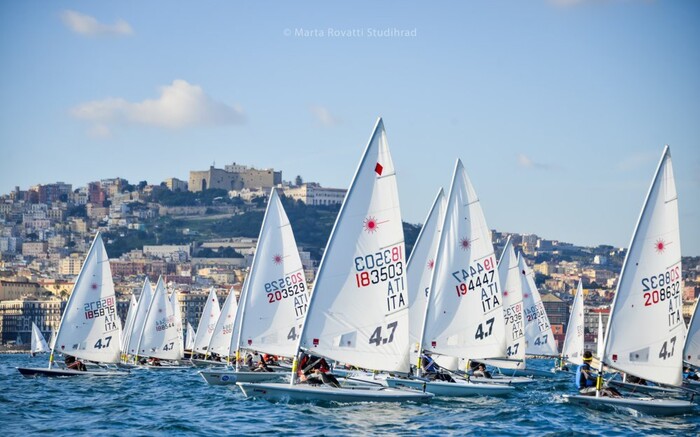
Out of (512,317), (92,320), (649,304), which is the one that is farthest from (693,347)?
(92,320)

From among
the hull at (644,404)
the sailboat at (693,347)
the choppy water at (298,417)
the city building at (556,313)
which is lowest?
the choppy water at (298,417)

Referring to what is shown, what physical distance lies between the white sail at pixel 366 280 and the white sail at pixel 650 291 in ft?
A: 14.4

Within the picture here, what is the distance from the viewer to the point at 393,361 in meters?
28.0

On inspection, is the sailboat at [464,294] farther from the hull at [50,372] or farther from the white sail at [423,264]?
the hull at [50,372]

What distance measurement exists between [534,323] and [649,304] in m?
25.5

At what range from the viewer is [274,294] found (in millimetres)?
36094

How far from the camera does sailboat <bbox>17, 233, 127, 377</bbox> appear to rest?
3944cm

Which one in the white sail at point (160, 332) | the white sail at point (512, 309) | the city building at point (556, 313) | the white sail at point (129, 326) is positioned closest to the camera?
the white sail at point (512, 309)

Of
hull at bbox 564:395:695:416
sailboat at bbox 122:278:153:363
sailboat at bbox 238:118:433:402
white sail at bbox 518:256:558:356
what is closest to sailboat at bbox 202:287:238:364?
sailboat at bbox 122:278:153:363

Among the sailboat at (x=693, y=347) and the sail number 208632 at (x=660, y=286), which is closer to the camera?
the sail number 208632 at (x=660, y=286)

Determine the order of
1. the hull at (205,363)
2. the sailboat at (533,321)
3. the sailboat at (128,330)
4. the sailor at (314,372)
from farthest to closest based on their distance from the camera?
the sailboat at (128,330) → the hull at (205,363) → the sailboat at (533,321) → the sailor at (314,372)

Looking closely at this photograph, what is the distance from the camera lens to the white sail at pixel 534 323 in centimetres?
5106

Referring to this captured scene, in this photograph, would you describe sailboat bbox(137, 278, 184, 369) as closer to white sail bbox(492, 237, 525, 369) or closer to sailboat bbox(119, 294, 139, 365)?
sailboat bbox(119, 294, 139, 365)

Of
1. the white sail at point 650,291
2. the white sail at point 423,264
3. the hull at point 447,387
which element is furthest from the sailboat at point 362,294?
the white sail at point 423,264
